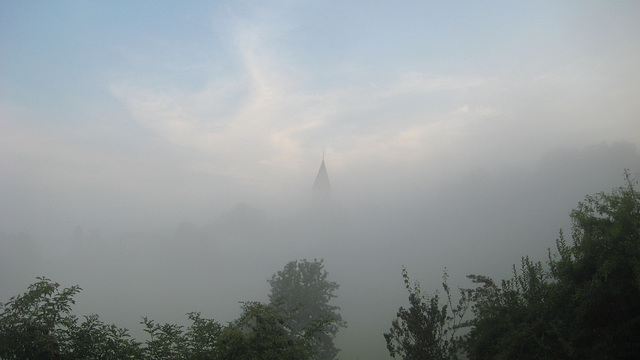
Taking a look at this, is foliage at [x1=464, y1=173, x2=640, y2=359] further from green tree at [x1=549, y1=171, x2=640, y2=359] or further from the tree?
the tree

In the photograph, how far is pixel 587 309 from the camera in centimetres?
931

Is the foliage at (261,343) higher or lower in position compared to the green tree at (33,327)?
lower

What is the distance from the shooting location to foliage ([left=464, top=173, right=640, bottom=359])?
28.5 feet

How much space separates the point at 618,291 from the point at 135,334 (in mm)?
85014

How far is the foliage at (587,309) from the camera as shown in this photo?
868 centimetres

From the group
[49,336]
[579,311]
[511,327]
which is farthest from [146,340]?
[579,311]

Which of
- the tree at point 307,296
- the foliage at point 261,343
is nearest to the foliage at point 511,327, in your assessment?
the foliage at point 261,343

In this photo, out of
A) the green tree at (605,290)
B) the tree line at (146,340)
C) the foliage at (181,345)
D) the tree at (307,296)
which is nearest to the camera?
the green tree at (605,290)

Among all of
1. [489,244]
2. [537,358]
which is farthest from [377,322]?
[489,244]

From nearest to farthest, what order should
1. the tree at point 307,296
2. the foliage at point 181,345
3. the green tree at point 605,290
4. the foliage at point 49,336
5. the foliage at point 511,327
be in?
1. the green tree at point 605,290
2. the foliage at point 181,345
3. the foliage at point 49,336
4. the foliage at point 511,327
5. the tree at point 307,296

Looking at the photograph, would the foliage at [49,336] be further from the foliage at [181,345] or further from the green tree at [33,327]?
the foliage at [181,345]

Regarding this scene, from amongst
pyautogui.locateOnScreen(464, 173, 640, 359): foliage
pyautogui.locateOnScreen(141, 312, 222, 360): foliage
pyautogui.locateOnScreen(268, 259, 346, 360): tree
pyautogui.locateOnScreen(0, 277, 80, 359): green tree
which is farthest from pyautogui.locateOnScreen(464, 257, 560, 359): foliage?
pyautogui.locateOnScreen(268, 259, 346, 360): tree

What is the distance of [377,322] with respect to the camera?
3187 inches

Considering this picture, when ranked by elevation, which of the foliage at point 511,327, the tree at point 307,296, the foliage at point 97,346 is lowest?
the foliage at point 511,327
